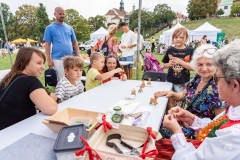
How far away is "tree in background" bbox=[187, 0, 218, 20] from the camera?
182 ft

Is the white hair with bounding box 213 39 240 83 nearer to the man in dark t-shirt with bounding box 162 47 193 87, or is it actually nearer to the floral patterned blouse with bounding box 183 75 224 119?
the floral patterned blouse with bounding box 183 75 224 119

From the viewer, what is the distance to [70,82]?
8.17ft

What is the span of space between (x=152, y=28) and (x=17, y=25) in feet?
125

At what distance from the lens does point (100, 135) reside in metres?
1.12

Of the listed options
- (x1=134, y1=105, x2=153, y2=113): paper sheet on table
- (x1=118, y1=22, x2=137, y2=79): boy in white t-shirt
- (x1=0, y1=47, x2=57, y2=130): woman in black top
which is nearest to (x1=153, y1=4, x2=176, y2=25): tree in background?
(x1=118, y1=22, x2=137, y2=79): boy in white t-shirt

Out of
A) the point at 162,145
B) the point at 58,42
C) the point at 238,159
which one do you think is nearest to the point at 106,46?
the point at 58,42

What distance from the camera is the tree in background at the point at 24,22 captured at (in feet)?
151

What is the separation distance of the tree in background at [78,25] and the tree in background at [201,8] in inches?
1295

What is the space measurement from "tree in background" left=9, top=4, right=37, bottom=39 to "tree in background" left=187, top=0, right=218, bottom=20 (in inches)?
1737

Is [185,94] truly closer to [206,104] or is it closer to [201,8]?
[206,104]

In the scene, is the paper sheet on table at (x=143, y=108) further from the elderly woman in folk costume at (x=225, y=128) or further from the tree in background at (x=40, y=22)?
the tree in background at (x=40, y=22)

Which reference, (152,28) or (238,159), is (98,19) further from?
(238,159)

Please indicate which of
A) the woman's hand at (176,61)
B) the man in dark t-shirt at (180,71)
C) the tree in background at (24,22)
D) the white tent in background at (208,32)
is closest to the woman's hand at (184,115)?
the woman's hand at (176,61)

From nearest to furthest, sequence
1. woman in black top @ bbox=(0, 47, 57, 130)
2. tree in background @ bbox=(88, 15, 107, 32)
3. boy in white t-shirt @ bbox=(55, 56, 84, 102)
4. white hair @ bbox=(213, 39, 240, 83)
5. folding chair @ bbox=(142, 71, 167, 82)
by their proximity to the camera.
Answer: white hair @ bbox=(213, 39, 240, 83)
woman in black top @ bbox=(0, 47, 57, 130)
boy in white t-shirt @ bbox=(55, 56, 84, 102)
folding chair @ bbox=(142, 71, 167, 82)
tree in background @ bbox=(88, 15, 107, 32)
